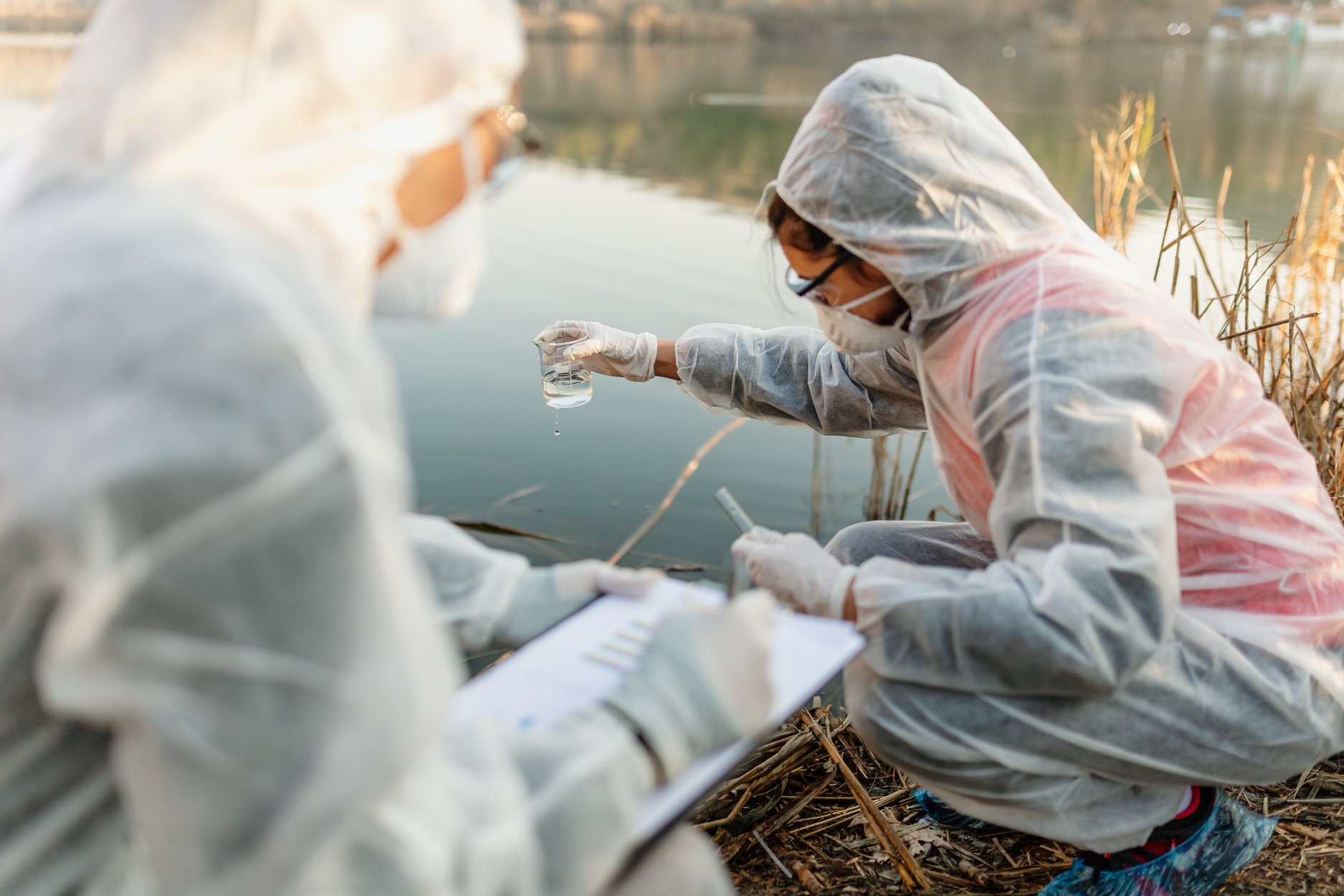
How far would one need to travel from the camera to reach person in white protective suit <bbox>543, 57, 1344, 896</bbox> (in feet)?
4.94

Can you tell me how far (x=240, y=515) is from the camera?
77 cm

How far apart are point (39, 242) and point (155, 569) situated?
29cm

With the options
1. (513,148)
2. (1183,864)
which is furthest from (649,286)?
(513,148)

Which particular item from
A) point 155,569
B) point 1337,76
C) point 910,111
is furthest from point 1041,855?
point 1337,76

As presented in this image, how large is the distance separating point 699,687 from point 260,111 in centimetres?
72

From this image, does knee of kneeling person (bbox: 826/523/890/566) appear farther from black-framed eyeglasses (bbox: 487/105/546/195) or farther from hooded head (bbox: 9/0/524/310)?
hooded head (bbox: 9/0/524/310)

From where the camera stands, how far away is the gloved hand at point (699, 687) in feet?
3.45

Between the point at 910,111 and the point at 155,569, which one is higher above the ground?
the point at 910,111

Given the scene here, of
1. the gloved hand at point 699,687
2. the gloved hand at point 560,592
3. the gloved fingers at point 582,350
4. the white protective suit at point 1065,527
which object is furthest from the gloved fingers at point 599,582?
the gloved fingers at point 582,350

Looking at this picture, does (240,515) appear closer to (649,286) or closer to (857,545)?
(857,545)

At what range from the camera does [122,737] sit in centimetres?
83

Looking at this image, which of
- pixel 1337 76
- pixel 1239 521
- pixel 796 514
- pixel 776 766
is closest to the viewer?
pixel 1239 521

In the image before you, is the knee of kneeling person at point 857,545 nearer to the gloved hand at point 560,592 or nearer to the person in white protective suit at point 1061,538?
the person in white protective suit at point 1061,538

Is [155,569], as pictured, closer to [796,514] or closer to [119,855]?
[119,855]
